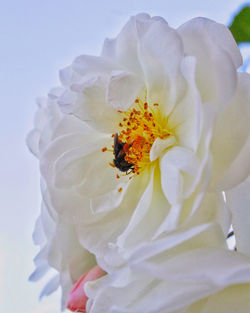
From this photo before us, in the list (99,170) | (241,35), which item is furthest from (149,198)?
(241,35)

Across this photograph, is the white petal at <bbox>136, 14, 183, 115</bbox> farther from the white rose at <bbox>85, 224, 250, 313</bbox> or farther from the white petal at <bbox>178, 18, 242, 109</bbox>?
the white rose at <bbox>85, 224, 250, 313</bbox>

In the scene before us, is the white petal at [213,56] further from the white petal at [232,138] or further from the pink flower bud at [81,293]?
the pink flower bud at [81,293]

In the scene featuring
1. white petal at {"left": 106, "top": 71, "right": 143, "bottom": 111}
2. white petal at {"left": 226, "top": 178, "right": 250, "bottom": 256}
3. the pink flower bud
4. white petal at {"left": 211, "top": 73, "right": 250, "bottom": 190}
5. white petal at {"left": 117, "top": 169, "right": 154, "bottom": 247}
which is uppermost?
white petal at {"left": 106, "top": 71, "right": 143, "bottom": 111}

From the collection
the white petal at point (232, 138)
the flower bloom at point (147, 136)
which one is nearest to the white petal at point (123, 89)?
the flower bloom at point (147, 136)

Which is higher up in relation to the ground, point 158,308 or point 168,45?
point 168,45

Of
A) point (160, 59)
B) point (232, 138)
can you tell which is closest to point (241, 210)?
point (232, 138)

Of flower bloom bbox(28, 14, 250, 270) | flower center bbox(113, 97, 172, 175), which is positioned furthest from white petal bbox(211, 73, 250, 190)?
flower center bbox(113, 97, 172, 175)

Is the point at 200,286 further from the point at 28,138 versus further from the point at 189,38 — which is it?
the point at 28,138
